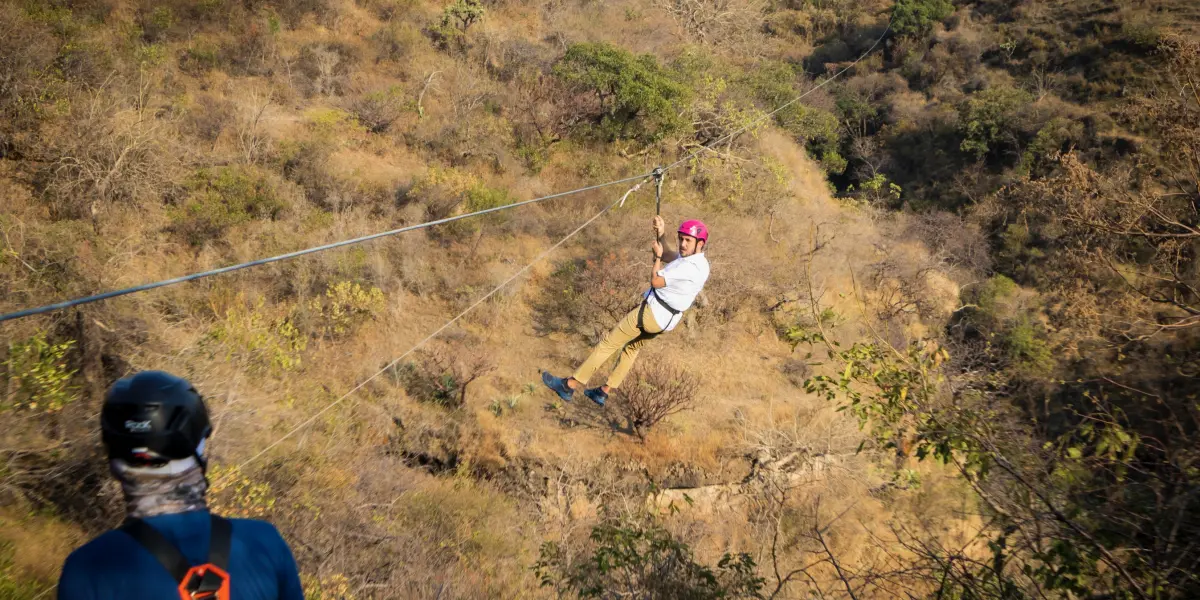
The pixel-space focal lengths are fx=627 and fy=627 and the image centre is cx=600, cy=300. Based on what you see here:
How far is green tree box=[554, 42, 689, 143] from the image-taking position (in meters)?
15.4

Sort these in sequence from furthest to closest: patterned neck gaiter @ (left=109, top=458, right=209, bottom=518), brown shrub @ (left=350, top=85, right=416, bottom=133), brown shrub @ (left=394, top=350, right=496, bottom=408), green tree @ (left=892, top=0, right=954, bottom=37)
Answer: green tree @ (left=892, top=0, right=954, bottom=37)
brown shrub @ (left=350, top=85, right=416, bottom=133)
brown shrub @ (left=394, top=350, right=496, bottom=408)
patterned neck gaiter @ (left=109, top=458, right=209, bottom=518)

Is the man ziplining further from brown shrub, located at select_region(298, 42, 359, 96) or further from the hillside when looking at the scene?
brown shrub, located at select_region(298, 42, 359, 96)

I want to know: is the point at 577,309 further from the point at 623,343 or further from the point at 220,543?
the point at 220,543

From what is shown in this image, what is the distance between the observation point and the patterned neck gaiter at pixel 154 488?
1.59 meters

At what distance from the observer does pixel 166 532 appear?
59.8 inches

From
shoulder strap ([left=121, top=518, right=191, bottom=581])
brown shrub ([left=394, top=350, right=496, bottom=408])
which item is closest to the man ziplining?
brown shrub ([left=394, top=350, right=496, bottom=408])

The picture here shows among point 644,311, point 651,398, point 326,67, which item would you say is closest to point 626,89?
point 326,67

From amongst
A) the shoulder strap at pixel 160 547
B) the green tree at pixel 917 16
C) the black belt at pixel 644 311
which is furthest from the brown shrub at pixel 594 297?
the green tree at pixel 917 16

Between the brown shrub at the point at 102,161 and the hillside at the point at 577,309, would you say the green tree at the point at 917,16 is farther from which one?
the brown shrub at the point at 102,161

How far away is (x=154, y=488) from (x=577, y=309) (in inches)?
404

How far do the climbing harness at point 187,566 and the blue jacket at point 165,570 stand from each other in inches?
0.5

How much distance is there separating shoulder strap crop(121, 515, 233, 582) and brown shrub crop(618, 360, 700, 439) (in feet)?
26.9

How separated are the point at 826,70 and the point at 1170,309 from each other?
22.8 m

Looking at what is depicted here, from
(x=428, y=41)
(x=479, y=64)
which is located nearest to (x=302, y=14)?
(x=428, y=41)
